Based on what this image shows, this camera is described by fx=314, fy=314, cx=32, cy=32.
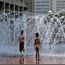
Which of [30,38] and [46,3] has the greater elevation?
[46,3]

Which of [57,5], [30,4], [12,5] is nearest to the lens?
[12,5]

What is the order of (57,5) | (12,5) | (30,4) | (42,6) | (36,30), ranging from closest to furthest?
1. (36,30)
2. (12,5)
3. (42,6)
4. (57,5)
5. (30,4)

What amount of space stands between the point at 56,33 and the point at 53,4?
90.6 ft

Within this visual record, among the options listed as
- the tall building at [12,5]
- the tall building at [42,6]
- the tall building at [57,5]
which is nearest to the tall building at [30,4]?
the tall building at [12,5]

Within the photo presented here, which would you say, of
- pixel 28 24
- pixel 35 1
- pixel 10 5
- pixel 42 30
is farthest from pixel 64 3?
pixel 42 30

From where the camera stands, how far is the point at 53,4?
50250 mm

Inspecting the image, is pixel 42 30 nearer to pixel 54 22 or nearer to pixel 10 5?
pixel 54 22

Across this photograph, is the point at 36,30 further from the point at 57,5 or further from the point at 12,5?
the point at 57,5

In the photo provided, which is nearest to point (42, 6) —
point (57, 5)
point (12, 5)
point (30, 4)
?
point (57, 5)

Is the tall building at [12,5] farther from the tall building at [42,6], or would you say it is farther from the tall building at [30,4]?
the tall building at [42,6]

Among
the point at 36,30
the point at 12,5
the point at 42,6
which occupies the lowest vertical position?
the point at 36,30

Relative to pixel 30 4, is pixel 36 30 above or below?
below

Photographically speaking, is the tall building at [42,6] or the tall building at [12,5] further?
the tall building at [42,6]

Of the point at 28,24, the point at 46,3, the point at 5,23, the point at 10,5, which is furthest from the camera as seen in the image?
the point at 46,3
